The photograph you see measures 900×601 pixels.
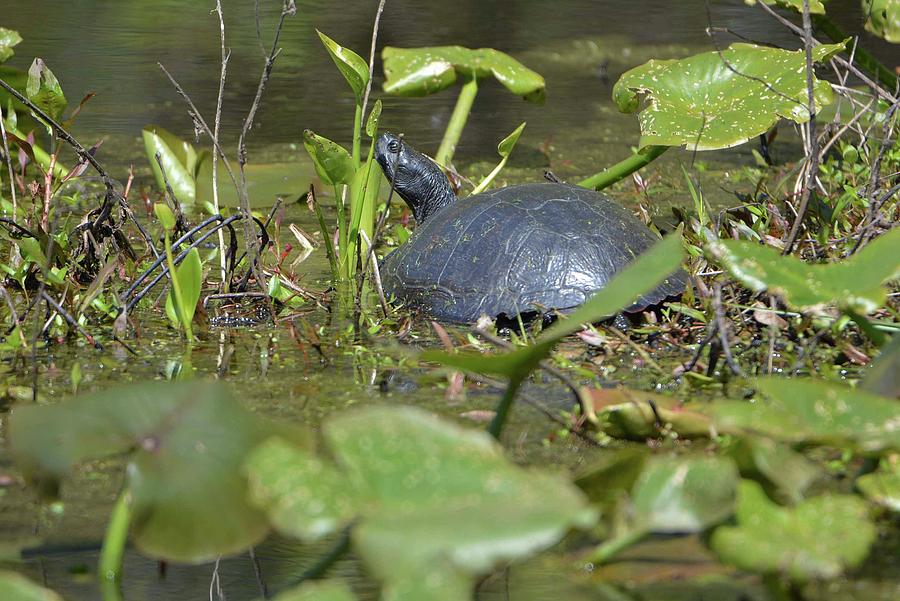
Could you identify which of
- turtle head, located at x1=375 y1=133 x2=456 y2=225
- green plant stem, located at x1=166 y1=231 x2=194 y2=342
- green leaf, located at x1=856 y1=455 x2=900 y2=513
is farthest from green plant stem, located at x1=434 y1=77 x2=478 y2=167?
green leaf, located at x1=856 y1=455 x2=900 y2=513

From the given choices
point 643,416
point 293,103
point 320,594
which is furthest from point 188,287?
point 293,103

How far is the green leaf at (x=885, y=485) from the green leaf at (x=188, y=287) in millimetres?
1502

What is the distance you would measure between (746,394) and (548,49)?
5.27m

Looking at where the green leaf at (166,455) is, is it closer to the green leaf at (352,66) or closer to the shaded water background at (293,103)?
the shaded water background at (293,103)

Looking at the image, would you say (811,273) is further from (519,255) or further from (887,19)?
(887,19)

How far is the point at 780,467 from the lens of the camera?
162cm

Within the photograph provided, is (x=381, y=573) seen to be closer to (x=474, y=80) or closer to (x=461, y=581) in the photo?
(x=461, y=581)

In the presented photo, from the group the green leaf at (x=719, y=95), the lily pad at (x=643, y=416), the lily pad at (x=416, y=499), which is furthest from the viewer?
the green leaf at (x=719, y=95)

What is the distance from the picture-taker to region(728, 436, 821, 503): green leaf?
63.0 inches

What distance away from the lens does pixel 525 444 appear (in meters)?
2.29

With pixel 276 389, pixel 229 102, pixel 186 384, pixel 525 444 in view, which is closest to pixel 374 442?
pixel 186 384

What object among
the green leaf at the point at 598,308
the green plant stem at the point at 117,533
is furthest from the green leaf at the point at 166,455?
the green leaf at the point at 598,308

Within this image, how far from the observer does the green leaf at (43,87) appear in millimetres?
3090

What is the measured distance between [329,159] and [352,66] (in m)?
0.26
